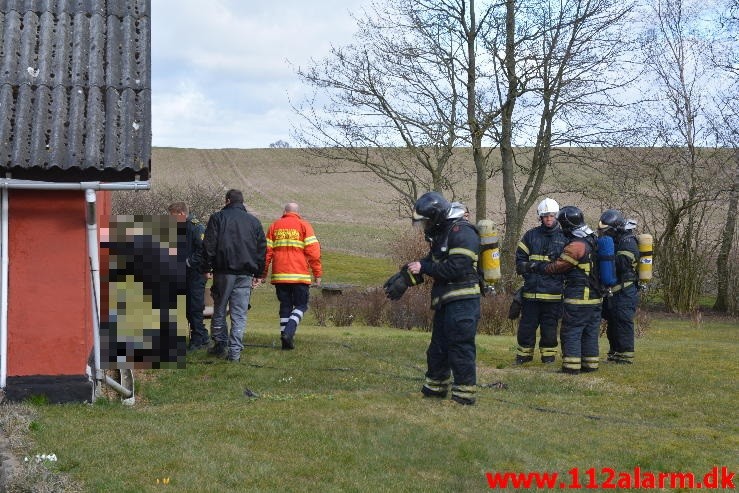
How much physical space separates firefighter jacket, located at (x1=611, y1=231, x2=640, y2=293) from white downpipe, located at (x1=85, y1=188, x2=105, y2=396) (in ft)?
23.1

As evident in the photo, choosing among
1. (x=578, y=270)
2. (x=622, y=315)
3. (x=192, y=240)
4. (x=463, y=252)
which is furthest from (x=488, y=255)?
(x=192, y=240)

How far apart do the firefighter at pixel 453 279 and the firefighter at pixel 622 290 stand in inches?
185

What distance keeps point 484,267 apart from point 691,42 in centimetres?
2763

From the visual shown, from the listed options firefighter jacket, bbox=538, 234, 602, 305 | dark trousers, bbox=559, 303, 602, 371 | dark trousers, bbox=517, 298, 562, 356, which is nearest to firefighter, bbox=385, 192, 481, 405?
firefighter jacket, bbox=538, 234, 602, 305

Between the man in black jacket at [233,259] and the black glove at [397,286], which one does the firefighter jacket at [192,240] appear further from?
the black glove at [397,286]

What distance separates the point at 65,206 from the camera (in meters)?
8.61

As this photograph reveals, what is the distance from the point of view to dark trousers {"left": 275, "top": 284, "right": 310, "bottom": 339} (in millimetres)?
12578

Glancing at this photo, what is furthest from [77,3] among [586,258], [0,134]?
[586,258]

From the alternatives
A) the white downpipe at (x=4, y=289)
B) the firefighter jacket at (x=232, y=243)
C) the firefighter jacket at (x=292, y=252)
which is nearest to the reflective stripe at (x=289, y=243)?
the firefighter jacket at (x=292, y=252)

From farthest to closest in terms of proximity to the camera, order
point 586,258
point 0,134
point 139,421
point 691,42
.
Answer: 1. point 691,42
2. point 586,258
3. point 0,134
4. point 139,421

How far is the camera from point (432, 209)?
8547 millimetres

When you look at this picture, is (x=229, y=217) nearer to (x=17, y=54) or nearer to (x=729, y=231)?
(x=17, y=54)

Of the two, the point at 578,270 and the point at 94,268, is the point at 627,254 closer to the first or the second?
the point at 578,270

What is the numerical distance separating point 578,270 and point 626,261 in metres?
1.54
